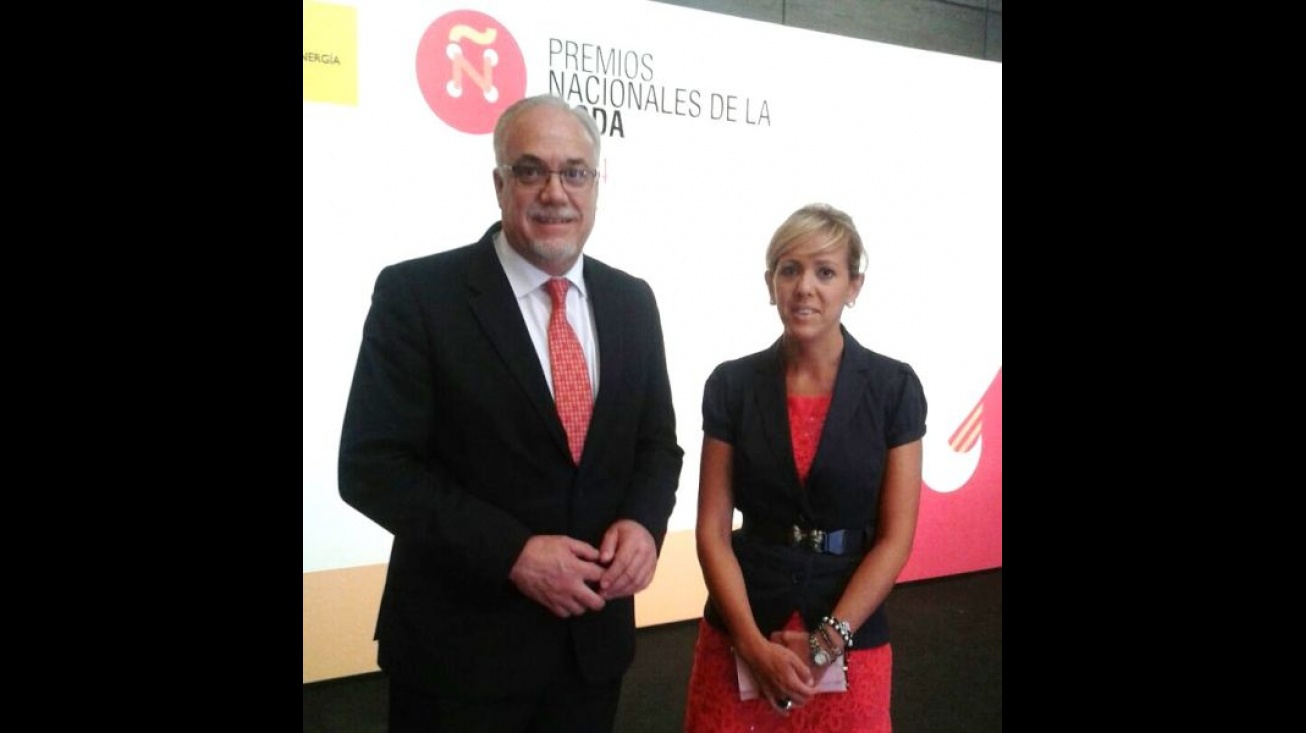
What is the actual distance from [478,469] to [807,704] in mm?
803

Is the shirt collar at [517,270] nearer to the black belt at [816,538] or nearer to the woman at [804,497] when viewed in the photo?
the woman at [804,497]

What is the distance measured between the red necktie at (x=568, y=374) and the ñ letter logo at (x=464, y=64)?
43 cm

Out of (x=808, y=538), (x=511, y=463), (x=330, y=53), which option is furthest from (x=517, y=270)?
(x=808, y=538)

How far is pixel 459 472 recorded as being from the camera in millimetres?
1675

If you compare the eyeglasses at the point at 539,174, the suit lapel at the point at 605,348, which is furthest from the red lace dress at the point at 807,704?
the eyeglasses at the point at 539,174

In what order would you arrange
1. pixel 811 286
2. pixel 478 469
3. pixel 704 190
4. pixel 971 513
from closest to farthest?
1. pixel 478 469
2. pixel 811 286
3. pixel 704 190
4. pixel 971 513

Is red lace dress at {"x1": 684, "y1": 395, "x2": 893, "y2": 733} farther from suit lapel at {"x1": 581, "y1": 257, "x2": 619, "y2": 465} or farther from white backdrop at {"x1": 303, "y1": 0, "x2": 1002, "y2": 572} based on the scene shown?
suit lapel at {"x1": 581, "y1": 257, "x2": 619, "y2": 465}

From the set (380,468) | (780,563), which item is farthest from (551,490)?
(780,563)

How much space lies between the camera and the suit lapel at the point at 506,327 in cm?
168

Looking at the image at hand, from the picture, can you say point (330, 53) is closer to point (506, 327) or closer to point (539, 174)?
point (539, 174)

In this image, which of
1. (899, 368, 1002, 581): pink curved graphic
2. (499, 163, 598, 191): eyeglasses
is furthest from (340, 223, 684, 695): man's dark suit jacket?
(899, 368, 1002, 581): pink curved graphic

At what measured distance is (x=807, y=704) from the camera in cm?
188

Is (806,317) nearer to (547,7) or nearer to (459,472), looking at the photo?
(459,472)
